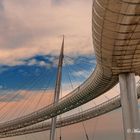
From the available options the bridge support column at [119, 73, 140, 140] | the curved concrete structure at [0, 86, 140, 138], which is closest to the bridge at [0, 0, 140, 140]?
the bridge support column at [119, 73, 140, 140]

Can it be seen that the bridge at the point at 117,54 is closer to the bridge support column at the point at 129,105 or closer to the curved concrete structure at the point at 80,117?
the bridge support column at the point at 129,105

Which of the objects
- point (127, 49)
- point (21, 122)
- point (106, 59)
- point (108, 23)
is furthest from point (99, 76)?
A: point (21, 122)

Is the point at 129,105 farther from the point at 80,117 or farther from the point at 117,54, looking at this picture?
the point at 80,117

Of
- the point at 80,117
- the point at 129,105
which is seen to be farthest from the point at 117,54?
the point at 80,117

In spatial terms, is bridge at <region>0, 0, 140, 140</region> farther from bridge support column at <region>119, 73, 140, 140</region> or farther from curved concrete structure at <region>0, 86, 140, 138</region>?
curved concrete structure at <region>0, 86, 140, 138</region>

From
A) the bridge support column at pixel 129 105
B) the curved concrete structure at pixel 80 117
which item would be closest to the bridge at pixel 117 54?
the bridge support column at pixel 129 105

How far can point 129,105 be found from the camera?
90.6 feet

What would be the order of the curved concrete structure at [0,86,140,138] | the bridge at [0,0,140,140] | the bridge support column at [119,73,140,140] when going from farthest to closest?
the curved concrete structure at [0,86,140,138], the bridge support column at [119,73,140,140], the bridge at [0,0,140,140]

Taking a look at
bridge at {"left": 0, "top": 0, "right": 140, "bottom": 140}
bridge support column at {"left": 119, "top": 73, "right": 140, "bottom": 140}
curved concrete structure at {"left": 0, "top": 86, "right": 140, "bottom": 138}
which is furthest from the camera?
curved concrete structure at {"left": 0, "top": 86, "right": 140, "bottom": 138}

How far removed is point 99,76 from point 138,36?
14.4 m

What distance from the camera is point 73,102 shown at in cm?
5388

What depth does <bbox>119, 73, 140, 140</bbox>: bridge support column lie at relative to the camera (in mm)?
26984

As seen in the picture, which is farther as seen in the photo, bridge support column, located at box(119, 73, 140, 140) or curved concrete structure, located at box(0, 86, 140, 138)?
curved concrete structure, located at box(0, 86, 140, 138)

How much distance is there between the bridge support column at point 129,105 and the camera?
27.0 m
